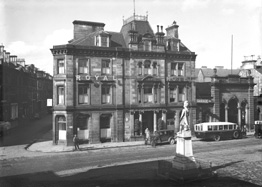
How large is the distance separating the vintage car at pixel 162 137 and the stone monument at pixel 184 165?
11.6 meters

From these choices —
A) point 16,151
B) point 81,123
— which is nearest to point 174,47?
point 81,123

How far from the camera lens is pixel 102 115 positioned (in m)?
32.2

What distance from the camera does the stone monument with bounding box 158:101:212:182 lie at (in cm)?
1599

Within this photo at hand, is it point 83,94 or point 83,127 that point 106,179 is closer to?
point 83,127

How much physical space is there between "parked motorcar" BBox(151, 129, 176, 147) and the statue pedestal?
11624 millimetres

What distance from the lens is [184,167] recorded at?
53.8ft

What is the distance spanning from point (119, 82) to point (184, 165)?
59.7 ft

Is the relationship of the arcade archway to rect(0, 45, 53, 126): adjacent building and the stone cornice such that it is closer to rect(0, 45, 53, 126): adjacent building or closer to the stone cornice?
the stone cornice

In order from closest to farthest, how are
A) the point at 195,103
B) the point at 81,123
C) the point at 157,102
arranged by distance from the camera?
the point at 81,123, the point at 157,102, the point at 195,103

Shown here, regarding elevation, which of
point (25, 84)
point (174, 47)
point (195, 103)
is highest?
point (174, 47)

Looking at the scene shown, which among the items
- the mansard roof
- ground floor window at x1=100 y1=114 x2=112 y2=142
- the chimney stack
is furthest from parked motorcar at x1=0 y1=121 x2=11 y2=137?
the chimney stack

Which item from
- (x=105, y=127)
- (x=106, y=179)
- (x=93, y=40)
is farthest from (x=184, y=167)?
(x=93, y=40)

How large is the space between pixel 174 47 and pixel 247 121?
59.2 ft

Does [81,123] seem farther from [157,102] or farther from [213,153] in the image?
[213,153]
